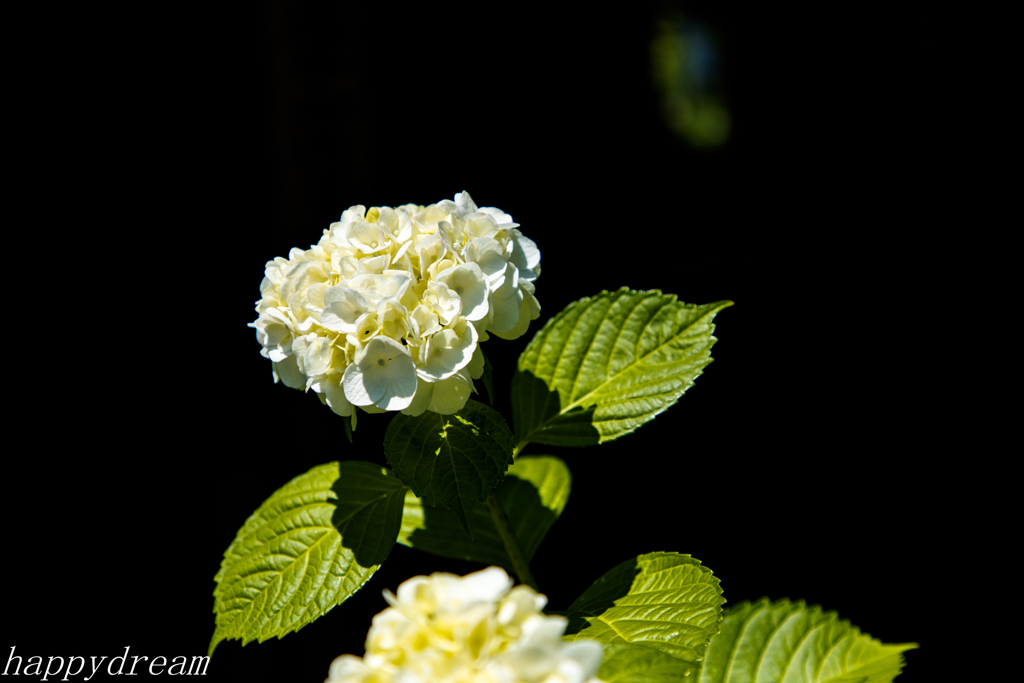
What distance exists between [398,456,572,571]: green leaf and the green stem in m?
0.02

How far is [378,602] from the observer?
1949 mm

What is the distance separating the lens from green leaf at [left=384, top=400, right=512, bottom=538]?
2.18 ft

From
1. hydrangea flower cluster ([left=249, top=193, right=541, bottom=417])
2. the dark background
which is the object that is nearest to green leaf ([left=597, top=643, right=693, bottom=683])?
hydrangea flower cluster ([left=249, top=193, right=541, bottom=417])

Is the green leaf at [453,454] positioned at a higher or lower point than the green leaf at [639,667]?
higher

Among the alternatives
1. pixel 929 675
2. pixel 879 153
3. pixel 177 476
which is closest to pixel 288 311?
pixel 177 476

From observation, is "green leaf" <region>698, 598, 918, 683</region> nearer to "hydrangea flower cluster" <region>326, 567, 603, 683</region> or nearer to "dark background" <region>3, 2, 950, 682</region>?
"hydrangea flower cluster" <region>326, 567, 603, 683</region>

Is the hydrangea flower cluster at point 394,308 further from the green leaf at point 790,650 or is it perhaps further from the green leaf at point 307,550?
the green leaf at point 790,650

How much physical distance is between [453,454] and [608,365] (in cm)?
25

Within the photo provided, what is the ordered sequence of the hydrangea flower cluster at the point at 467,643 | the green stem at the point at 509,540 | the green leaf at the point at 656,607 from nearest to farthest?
the hydrangea flower cluster at the point at 467,643 < the green leaf at the point at 656,607 < the green stem at the point at 509,540

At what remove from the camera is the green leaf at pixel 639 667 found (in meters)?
0.50

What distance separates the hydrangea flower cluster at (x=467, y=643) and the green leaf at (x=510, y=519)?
0.33m

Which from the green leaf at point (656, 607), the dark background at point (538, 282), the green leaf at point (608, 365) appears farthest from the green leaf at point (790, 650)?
the dark background at point (538, 282)

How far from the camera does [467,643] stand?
0.42 meters

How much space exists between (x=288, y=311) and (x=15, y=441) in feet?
4.38
